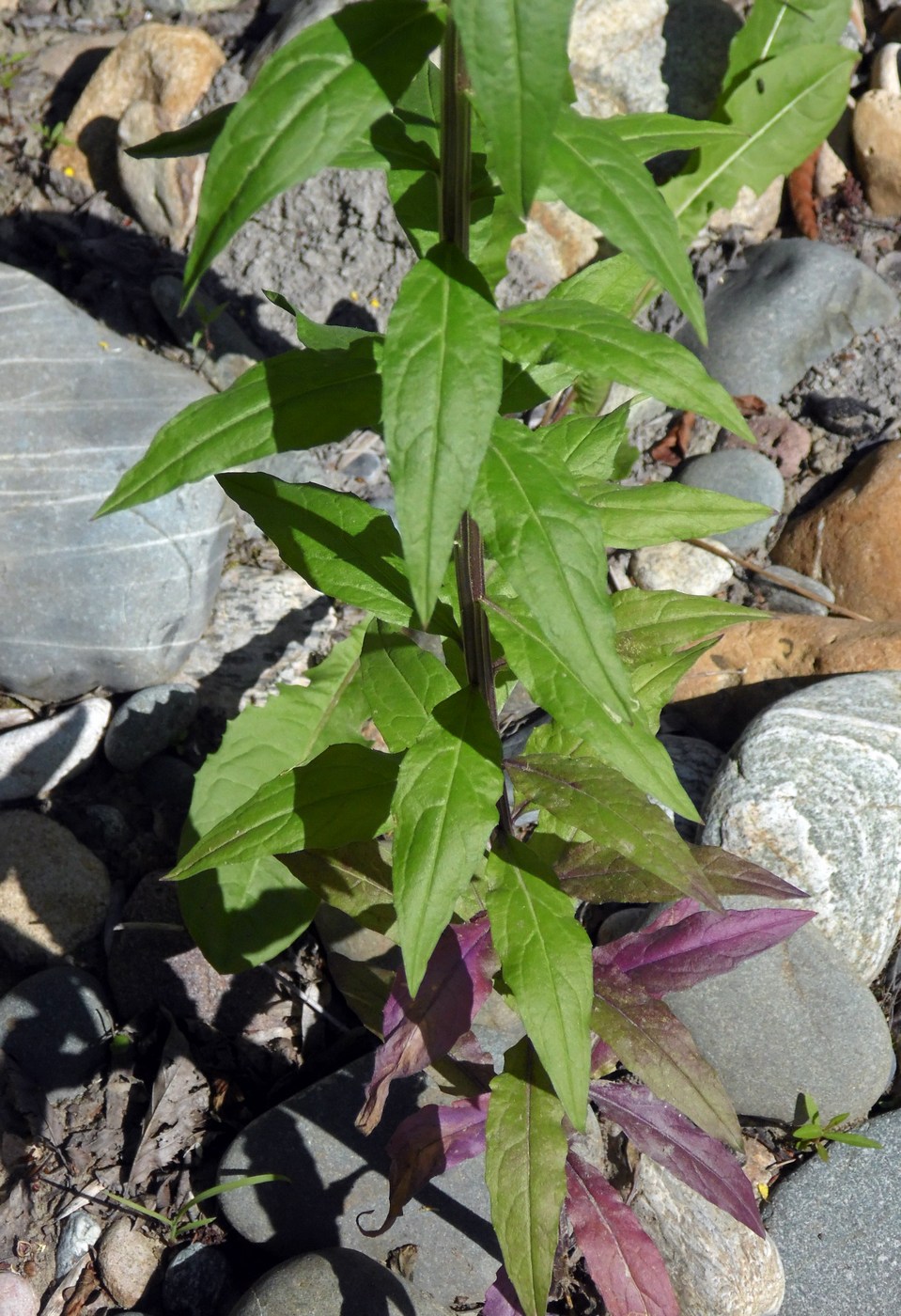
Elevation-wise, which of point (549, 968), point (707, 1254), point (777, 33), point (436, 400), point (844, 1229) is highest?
point (436, 400)

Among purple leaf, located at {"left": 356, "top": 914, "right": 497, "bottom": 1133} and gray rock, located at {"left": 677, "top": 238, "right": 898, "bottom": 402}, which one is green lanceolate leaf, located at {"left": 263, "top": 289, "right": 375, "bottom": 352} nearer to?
purple leaf, located at {"left": 356, "top": 914, "right": 497, "bottom": 1133}

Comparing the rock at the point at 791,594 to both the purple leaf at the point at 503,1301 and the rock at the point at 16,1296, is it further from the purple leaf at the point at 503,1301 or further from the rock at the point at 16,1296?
the rock at the point at 16,1296

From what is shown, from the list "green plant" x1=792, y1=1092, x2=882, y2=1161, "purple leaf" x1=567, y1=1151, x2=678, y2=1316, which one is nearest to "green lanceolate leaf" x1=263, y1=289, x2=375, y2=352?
"purple leaf" x1=567, y1=1151, x2=678, y2=1316

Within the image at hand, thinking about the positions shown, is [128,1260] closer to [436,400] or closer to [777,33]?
[436,400]

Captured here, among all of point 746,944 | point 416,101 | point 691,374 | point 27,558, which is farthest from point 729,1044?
point 27,558

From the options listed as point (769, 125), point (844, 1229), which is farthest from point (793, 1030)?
point (769, 125)

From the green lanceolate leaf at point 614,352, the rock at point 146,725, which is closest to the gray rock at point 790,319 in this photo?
the rock at point 146,725

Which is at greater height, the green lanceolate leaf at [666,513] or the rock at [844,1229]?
the green lanceolate leaf at [666,513]
